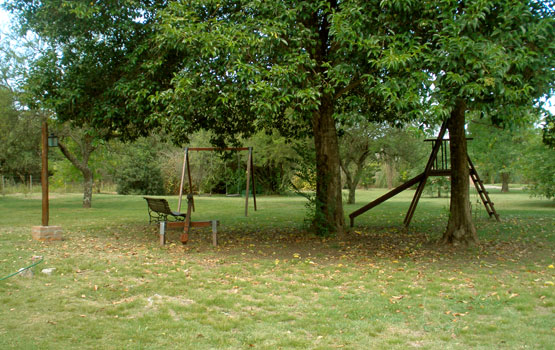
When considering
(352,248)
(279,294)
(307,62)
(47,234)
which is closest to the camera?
(279,294)

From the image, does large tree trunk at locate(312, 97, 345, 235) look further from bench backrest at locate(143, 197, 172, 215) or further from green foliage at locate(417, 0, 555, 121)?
bench backrest at locate(143, 197, 172, 215)

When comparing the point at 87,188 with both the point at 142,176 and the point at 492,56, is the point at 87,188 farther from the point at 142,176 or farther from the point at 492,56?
the point at 492,56

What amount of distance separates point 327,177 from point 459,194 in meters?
2.60

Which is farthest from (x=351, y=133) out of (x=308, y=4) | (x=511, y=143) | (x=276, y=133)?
(x=308, y=4)

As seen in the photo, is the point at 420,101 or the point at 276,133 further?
the point at 276,133

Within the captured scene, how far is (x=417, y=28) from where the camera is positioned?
723 centimetres

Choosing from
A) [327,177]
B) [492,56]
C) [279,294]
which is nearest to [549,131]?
[492,56]

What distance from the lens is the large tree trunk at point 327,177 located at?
31.8ft

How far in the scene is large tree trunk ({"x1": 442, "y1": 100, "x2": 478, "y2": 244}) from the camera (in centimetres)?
881

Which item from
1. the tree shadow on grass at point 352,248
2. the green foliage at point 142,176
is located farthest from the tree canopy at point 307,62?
the green foliage at point 142,176

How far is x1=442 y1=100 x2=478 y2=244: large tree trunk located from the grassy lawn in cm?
33

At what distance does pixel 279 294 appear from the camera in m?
5.58

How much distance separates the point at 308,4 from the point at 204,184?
1231 inches

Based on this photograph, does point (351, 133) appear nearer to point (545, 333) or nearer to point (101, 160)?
point (101, 160)
